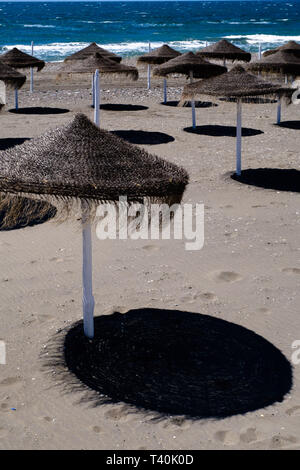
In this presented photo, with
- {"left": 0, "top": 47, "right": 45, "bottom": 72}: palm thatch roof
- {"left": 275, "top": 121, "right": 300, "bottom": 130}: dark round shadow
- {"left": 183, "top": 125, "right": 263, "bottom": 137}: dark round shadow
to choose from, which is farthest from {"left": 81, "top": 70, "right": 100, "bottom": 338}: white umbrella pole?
{"left": 0, "top": 47, "right": 45, "bottom": 72}: palm thatch roof

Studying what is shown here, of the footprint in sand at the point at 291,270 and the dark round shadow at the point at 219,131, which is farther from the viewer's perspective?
the dark round shadow at the point at 219,131

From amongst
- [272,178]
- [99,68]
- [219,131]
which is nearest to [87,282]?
[272,178]

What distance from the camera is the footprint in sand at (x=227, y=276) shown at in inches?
264

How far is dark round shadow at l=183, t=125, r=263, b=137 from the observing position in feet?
46.7

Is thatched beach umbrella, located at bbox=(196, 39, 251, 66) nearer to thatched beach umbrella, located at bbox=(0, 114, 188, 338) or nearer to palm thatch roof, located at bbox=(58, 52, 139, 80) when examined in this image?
palm thatch roof, located at bbox=(58, 52, 139, 80)

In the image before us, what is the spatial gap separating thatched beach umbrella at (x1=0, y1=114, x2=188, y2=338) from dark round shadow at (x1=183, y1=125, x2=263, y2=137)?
31.0 feet

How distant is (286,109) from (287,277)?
11.7m

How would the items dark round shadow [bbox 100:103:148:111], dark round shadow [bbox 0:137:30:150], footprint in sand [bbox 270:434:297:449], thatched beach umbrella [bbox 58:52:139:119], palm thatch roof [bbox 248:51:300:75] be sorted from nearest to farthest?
footprint in sand [bbox 270:434:297:449] → dark round shadow [bbox 0:137:30:150] → palm thatch roof [bbox 248:51:300:75] → thatched beach umbrella [bbox 58:52:139:119] → dark round shadow [bbox 100:103:148:111]

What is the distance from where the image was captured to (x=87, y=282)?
207 inches

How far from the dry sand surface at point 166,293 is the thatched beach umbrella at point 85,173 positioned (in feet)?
3.08

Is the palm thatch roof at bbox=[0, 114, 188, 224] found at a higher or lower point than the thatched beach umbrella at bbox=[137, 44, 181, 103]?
lower

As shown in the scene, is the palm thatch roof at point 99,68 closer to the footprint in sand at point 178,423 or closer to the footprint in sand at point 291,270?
the footprint in sand at point 291,270

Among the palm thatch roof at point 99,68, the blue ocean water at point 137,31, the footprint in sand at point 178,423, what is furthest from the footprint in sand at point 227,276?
the blue ocean water at point 137,31
